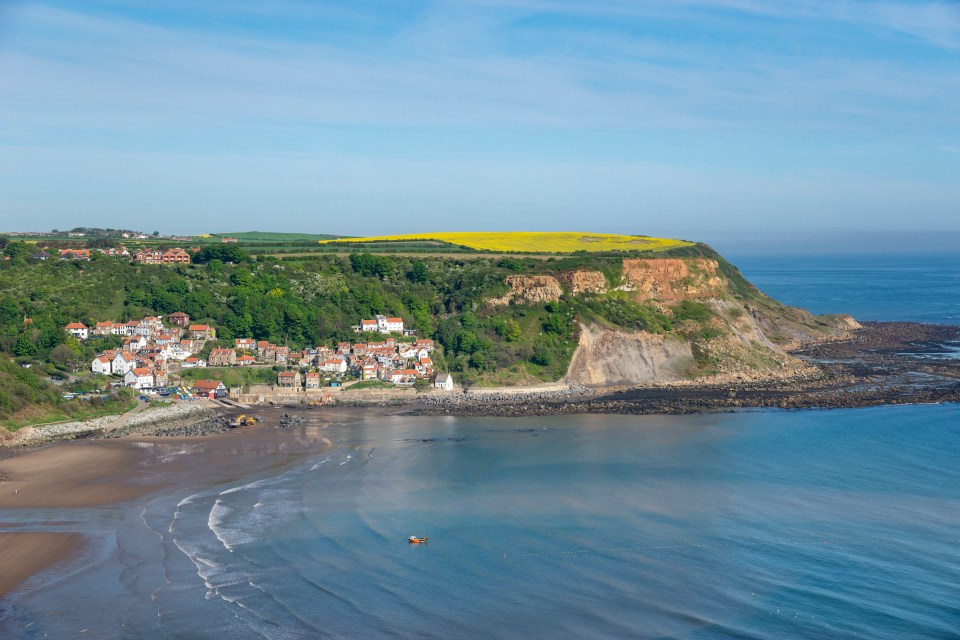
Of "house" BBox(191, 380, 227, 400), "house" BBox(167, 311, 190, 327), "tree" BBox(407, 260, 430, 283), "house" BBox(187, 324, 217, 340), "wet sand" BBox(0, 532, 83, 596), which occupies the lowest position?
"wet sand" BBox(0, 532, 83, 596)

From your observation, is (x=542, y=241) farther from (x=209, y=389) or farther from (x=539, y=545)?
(x=539, y=545)

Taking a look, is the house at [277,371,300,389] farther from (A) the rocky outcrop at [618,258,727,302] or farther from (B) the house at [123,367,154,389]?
(A) the rocky outcrop at [618,258,727,302]

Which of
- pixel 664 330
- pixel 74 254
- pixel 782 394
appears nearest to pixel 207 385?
pixel 74 254

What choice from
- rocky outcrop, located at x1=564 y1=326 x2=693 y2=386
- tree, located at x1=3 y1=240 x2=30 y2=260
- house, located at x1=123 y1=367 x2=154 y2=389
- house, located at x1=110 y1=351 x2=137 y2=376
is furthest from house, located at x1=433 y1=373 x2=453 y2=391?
tree, located at x1=3 y1=240 x2=30 y2=260

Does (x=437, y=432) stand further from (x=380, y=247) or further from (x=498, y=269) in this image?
(x=380, y=247)

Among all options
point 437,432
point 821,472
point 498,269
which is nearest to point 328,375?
point 437,432

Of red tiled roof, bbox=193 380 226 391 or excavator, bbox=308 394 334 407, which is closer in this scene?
red tiled roof, bbox=193 380 226 391

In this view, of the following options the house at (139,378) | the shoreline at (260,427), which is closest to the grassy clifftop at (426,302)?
the shoreline at (260,427)
